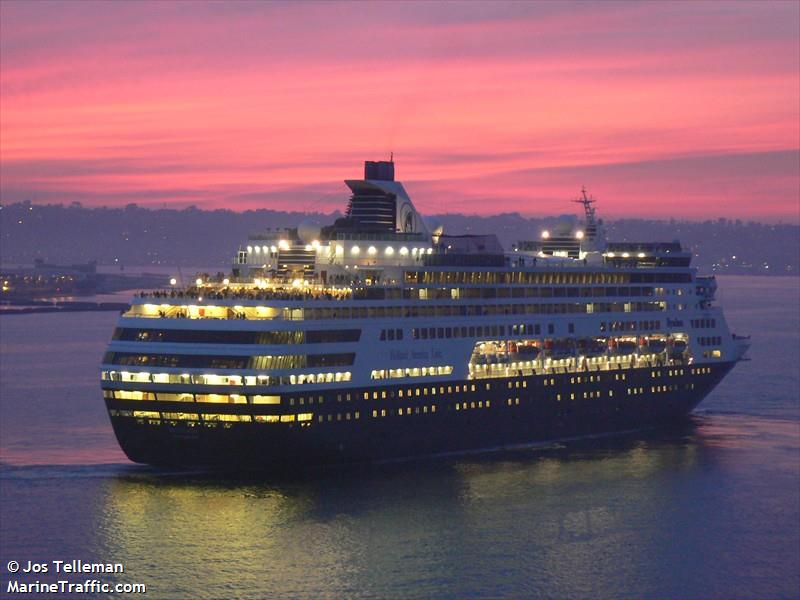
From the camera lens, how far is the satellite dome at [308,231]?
198 ft

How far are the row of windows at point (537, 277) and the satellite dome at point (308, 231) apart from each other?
20.1ft

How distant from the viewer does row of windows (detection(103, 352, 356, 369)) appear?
49.7 metres

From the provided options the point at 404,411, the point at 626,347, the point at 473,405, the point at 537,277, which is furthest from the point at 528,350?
the point at 404,411

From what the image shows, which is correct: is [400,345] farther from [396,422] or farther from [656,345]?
[656,345]

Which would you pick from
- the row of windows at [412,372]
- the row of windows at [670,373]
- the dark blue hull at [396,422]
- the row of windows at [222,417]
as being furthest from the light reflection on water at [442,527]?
the row of windows at [670,373]

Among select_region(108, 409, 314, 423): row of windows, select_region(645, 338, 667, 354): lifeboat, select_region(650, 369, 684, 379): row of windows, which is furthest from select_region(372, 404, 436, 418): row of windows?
select_region(645, 338, 667, 354): lifeboat

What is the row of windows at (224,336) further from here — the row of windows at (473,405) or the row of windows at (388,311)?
the row of windows at (473,405)

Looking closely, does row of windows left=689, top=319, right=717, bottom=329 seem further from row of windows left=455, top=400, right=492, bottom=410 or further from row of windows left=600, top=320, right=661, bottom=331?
row of windows left=455, top=400, right=492, bottom=410

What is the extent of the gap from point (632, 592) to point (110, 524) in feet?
57.2

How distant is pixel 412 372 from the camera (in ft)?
178

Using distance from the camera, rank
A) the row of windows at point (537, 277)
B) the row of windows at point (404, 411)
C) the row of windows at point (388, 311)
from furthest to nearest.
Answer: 1. the row of windows at point (537, 277)
2. the row of windows at point (404, 411)
3. the row of windows at point (388, 311)

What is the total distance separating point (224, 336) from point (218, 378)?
1.72m

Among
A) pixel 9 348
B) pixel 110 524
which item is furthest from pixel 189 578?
pixel 9 348

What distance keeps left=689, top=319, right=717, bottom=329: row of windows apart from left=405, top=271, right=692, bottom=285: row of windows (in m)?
2.09
